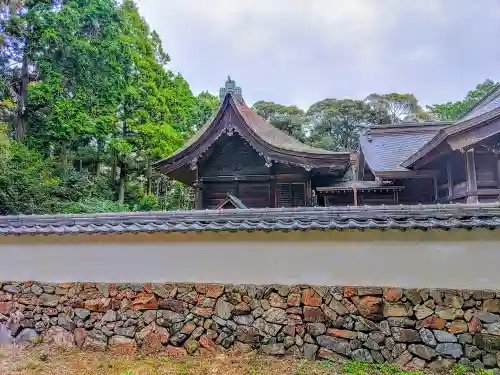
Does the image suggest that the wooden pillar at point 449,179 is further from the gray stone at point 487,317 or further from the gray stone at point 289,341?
the gray stone at point 289,341

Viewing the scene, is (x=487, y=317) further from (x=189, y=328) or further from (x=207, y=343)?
(x=189, y=328)

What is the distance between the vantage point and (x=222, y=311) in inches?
184

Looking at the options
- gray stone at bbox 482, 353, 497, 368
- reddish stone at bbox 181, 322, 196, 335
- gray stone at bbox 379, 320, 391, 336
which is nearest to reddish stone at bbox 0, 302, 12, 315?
reddish stone at bbox 181, 322, 196, 335

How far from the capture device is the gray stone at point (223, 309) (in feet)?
15.3

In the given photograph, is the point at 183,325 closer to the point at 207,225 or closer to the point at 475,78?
the point at 207,225

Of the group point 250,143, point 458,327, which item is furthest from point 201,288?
point 250,143

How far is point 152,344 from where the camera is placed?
480cm

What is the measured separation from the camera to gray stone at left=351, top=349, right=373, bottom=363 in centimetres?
424

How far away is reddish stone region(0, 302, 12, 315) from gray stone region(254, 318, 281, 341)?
3861 millimetres

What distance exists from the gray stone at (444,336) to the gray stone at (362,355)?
83 cm

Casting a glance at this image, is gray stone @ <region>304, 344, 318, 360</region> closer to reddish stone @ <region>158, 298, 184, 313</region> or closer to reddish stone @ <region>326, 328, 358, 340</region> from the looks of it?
reddish stone @ <region>326, 328, 358, 340</region>

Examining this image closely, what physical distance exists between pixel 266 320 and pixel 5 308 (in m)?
4.10

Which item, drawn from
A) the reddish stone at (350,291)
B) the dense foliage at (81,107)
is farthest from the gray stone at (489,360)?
the dense foliage at (81,107)

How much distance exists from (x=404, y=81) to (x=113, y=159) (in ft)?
85.6
